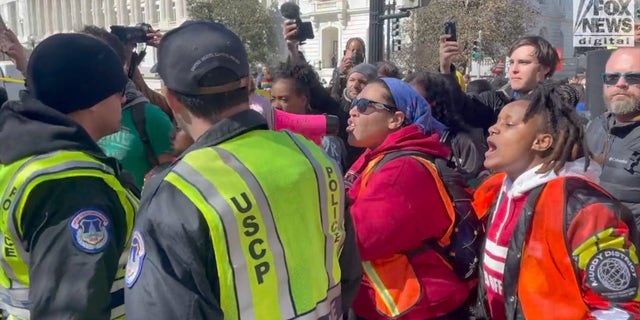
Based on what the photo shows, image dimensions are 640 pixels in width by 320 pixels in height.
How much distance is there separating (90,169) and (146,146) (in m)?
1.44

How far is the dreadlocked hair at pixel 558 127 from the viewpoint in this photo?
93.7 inches

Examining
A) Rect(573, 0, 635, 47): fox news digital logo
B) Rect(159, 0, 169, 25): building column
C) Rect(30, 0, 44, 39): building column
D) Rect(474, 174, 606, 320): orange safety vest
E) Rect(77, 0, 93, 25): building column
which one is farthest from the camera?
Rect(30, 0, 44, 39): building column

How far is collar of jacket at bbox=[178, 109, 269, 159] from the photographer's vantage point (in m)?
1.65

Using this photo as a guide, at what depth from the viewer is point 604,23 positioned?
7195 millimetres

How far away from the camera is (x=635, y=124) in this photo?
4.11 metres

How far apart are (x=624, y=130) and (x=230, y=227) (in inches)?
140

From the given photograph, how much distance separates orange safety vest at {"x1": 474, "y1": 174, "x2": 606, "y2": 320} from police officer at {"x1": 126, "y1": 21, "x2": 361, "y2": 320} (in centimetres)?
81

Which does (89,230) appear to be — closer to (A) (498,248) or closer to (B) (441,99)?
(A) (498,248)

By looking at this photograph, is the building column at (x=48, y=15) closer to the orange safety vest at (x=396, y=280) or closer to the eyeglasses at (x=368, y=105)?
the eyeglasses at (x=368, y=105)

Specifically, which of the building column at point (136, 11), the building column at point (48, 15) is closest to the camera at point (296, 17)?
the building column at point (136, 11)

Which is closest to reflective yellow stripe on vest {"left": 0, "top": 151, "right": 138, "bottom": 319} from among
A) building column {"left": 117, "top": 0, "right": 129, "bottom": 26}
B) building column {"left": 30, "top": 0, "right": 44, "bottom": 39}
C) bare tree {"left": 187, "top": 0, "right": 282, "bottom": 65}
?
bare tree {"left": 187, "top": 0, "right": 282, "bottom": 65}

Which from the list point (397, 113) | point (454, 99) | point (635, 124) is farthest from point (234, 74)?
point (635, 124)

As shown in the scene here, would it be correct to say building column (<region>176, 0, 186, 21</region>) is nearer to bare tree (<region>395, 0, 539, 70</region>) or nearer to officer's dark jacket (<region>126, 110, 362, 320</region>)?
bare tree (<region>395, 0, 539, 70</region>)

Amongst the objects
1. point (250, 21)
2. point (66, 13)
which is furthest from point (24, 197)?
point (66, 13)
